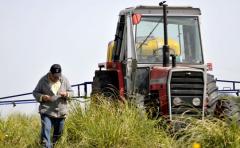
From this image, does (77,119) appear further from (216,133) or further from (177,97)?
(216,133)

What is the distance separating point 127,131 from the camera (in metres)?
9.86

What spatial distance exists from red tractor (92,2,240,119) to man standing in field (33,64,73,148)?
1160 millimetres

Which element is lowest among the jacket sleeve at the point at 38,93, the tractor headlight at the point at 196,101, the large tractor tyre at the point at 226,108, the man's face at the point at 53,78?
the large tractor tyre at the point at 226,108

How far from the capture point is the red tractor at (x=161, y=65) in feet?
34.6

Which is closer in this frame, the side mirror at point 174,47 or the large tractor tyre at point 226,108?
the large tractor tyre at point 226,108

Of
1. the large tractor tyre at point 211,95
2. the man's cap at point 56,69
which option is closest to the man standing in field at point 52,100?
the man's cap at point 56,69

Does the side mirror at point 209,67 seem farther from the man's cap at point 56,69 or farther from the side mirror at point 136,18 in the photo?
the man's cap at point 56,69

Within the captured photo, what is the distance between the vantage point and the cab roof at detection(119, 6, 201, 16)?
11.6 meters

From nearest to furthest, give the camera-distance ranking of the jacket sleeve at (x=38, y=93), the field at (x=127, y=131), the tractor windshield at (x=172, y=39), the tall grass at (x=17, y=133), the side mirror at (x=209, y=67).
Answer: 1. the field at (x=127, y=131)
2. the jacket sleeve at (x=38, y=93)
3. the tractor windshield at (x=172, y=39)
4. the side mirror at (x=209, y=67)
5. the tall grass at (x=17, y=133)

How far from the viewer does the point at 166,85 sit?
414 inches

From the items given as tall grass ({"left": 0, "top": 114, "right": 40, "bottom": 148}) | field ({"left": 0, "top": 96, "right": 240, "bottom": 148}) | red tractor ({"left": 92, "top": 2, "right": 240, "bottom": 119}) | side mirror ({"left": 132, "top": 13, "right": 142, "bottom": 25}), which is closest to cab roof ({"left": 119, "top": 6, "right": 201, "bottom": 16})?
red tractor ({"left": 92, "top": 2, "right": 240, "bottom": 119})

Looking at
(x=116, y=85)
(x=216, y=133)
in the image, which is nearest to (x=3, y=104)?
(x=116, y=85)

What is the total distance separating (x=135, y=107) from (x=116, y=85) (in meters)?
1.78

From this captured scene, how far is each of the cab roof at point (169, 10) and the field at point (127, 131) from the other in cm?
184
